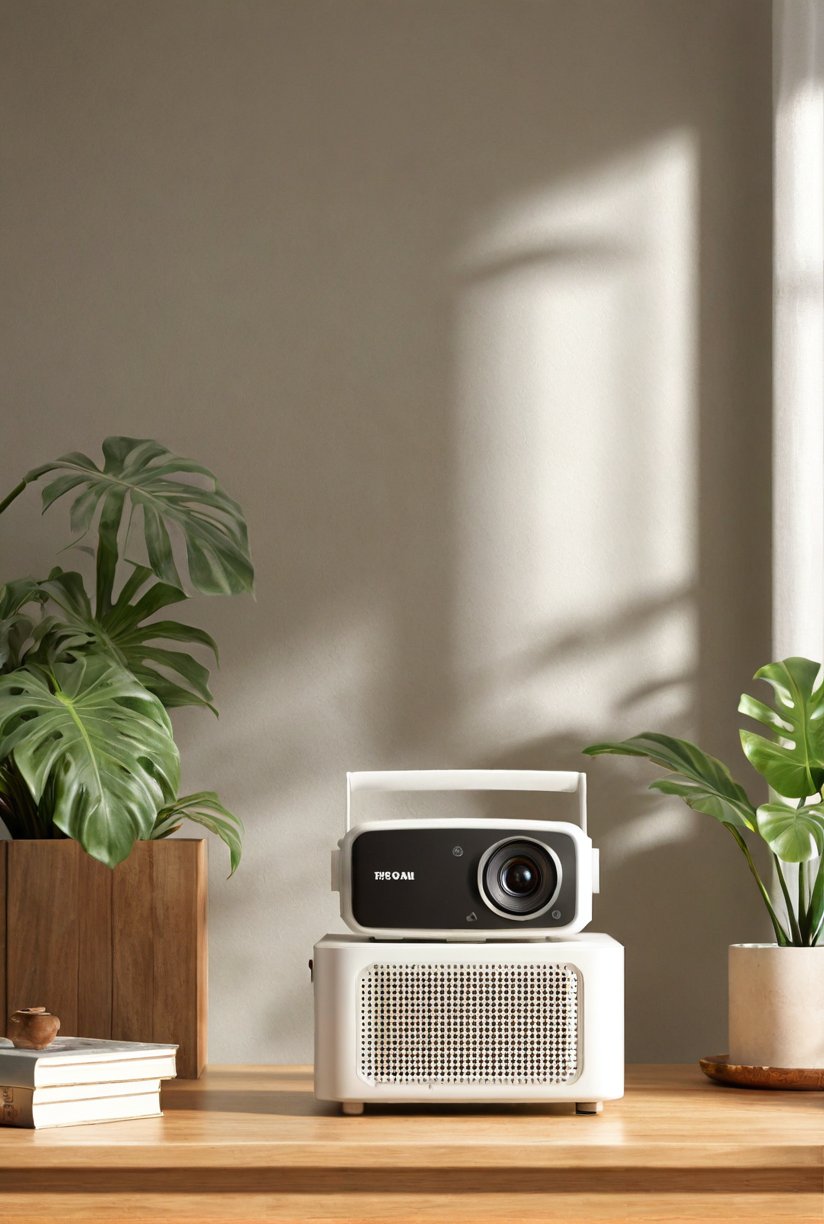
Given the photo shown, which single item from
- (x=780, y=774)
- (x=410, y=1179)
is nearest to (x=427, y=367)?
(x=780, y=774)

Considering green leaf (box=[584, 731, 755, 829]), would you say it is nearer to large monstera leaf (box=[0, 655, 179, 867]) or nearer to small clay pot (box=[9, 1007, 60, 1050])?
large monstera leaf (box=[0, 655, 179, 867])

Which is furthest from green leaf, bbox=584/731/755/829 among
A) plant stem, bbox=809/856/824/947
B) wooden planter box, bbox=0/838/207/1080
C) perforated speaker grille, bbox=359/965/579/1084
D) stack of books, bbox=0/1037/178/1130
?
stack of books, bbox=0/1037/178/1130

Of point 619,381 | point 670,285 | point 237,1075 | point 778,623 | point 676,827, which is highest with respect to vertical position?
point 670,285

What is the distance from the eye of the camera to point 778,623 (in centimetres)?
191

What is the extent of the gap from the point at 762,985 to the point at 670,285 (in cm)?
104

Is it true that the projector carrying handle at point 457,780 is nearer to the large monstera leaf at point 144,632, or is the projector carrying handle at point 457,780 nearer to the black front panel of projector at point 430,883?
the black front panel of projector at point 430,883

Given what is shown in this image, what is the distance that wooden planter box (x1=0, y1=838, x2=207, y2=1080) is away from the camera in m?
1.68

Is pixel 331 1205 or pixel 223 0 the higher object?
pixel 223 0

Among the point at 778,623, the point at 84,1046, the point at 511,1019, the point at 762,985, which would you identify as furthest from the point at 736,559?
the point at 84,1046

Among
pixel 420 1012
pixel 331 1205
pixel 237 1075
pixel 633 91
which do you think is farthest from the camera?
pixel 633 91

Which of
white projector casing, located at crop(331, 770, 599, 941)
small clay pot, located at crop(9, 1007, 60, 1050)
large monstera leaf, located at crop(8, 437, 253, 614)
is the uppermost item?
large monstera leaf, located at crop(8, 437, 253, 614)

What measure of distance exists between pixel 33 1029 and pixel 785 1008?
89 cm

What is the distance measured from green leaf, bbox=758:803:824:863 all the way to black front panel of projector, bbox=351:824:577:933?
28 cm

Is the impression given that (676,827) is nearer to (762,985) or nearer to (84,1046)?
(762,985)
